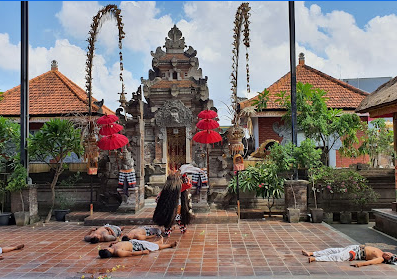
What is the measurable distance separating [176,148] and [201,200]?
4.71 metres

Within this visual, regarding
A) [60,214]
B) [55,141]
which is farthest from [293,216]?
[55,141]

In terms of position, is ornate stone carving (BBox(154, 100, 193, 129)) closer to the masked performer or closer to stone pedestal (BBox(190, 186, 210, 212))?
stone pedestal (BBox(190, 186, 210, 212))

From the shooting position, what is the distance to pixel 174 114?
1390 centimetres

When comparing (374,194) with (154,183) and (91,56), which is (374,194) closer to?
(154,183)

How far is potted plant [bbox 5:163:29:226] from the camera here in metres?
9.79

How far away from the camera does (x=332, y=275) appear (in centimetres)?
534

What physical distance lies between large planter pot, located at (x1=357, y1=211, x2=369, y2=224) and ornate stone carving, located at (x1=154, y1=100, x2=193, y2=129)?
683 centimetres

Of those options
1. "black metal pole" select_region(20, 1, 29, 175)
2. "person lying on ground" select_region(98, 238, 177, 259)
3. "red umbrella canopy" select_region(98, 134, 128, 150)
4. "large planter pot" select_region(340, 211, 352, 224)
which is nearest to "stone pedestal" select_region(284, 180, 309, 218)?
"large planter pot" select_region(340, 211, 352, 224)

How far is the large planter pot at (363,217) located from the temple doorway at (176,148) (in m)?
6.91

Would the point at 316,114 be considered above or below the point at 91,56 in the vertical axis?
below

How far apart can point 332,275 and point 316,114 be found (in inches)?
286

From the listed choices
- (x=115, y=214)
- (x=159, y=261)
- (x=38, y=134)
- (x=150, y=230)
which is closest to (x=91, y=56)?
(x=38, y=134)

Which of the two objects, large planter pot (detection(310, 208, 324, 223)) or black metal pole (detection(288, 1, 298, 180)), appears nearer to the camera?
large planter pot (detection(310, 208, 324, 223))

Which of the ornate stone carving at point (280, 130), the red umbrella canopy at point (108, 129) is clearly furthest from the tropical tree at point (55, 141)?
the ornate stone carving at point (280, 130)
